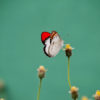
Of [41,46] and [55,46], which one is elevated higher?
[41,46]

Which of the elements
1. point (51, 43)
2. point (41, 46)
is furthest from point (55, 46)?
point (41, 46)

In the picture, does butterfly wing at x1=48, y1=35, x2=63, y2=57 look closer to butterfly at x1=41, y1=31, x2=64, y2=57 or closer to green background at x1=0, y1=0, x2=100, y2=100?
butterfly at x1=41, y1=31, x2=64, y2=57

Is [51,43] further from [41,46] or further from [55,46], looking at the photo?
[41,46]

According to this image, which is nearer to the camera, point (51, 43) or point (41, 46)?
point (51, 43)

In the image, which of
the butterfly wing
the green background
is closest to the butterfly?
the butterfly wing

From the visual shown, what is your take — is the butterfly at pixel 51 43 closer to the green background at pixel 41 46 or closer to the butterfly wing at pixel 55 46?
the butterfly wing at pixel 55 46

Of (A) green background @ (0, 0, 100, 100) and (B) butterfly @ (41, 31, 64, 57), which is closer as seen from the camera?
(B) butterfly @ (41, 31, 64, 57)

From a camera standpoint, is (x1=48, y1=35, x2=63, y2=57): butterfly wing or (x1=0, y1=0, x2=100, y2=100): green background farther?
(x1=0, y1=0, x2=100, y2=100): green background

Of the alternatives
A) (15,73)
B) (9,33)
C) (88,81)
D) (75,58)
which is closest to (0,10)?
(9,33)

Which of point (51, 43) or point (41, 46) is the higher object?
point (41, 46)
